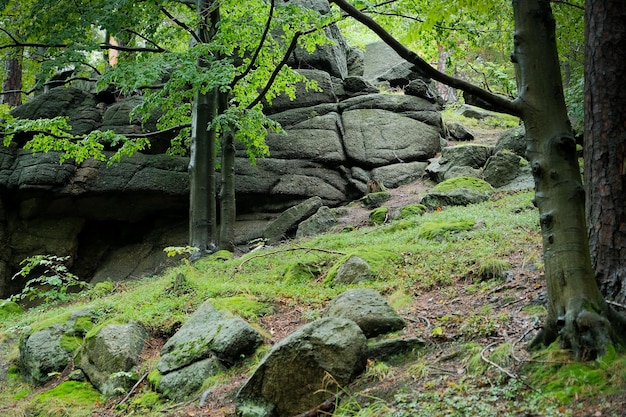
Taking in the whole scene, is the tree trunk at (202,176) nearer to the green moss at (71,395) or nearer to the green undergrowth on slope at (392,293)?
the green undergrowth on slope at (392,293)

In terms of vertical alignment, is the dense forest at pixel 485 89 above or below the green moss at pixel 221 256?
above

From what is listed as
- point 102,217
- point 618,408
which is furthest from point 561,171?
point 102,217

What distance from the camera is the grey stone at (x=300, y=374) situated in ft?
13.7

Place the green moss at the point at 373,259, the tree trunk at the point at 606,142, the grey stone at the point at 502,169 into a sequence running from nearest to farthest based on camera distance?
the tree trunk at the point at 606,142, the green moss at the point at 373,259, the grey stone at the point at 502,169

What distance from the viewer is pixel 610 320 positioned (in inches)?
136

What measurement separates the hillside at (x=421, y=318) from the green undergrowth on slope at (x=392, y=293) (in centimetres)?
2

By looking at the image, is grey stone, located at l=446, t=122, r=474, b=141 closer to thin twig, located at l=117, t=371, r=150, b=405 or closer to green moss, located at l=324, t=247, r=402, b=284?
green moss, located at l=324, t=247, r=402, b=284

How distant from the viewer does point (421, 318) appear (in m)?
5.34

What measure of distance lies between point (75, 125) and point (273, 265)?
1037cm

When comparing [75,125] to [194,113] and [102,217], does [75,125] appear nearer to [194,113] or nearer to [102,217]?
[102,217]

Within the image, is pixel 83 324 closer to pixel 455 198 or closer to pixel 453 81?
pixel 453 81

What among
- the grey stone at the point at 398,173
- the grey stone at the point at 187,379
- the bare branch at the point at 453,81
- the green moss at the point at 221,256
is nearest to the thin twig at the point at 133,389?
the grey stone at the point at 187,379

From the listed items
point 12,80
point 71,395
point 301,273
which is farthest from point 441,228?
point 12,80

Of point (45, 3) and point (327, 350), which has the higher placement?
point (45, 3)
